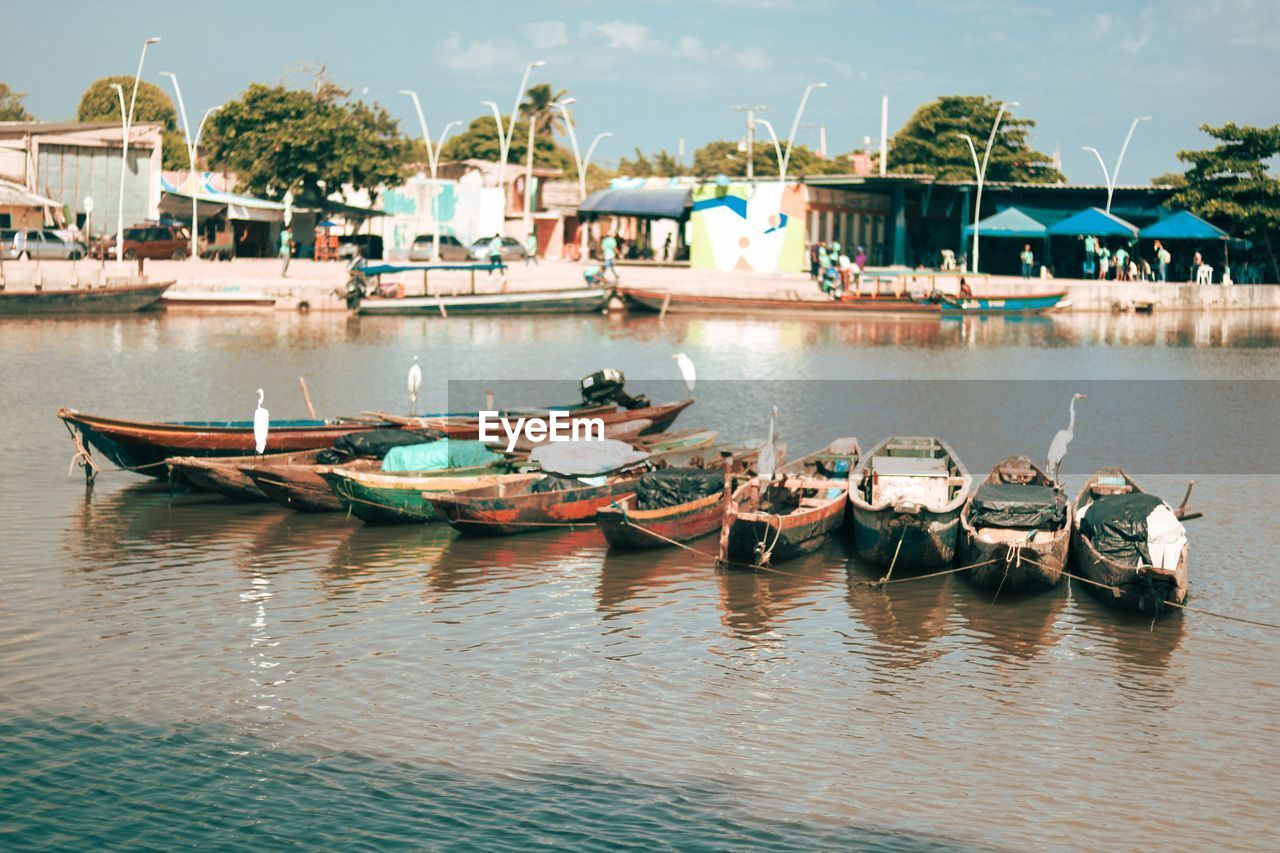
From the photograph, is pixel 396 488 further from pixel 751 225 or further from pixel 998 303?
pixel 751 225

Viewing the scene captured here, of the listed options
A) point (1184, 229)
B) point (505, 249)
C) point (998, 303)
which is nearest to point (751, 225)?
point (505, 249)

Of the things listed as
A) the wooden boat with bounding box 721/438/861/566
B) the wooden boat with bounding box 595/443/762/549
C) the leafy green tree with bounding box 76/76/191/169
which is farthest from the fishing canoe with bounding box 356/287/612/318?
the leafy green tree with bounding box 76/76/191/169

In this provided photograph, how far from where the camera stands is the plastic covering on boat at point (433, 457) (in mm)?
20266

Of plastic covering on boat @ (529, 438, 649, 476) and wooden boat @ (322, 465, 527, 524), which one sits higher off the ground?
plastic covering on boat @ (529, 438, 649, 476)

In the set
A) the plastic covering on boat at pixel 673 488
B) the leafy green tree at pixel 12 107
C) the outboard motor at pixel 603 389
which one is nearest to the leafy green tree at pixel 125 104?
the leafy green tree at pixel 12 107

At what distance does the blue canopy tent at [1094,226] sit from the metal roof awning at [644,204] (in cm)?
1562

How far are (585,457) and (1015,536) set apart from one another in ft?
19.4

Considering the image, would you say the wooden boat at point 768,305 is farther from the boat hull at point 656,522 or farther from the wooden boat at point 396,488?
the boat hull at point 656,522

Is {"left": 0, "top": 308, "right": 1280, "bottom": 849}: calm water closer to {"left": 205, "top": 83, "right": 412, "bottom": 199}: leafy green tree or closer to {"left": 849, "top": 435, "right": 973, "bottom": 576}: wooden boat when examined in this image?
{"left": 849, "top": 435, "right": 973, "bottom": 576}: wooden boat

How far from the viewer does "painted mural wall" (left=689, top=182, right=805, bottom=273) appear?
61406 mm

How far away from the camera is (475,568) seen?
1816cm

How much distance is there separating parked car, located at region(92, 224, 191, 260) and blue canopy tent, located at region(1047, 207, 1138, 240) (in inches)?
1411

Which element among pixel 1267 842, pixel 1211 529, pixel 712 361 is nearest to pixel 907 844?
pixel 1267 842

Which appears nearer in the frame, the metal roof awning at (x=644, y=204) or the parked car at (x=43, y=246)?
the parked car at (x=43, y=246)
